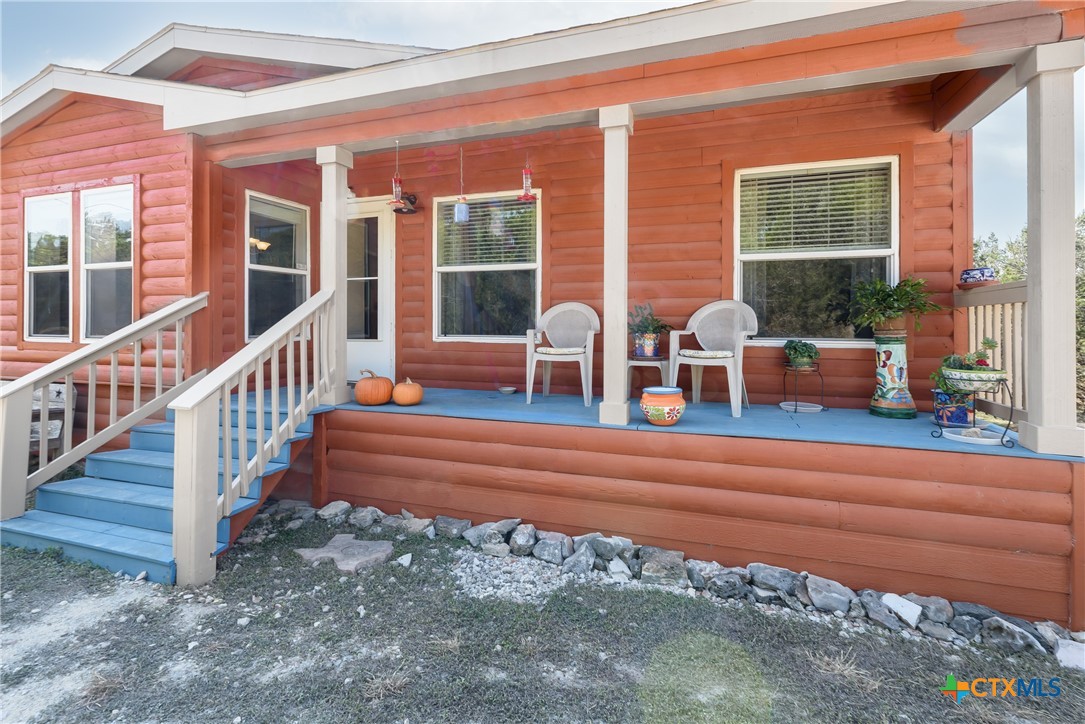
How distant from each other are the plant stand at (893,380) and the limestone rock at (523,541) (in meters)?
2.43

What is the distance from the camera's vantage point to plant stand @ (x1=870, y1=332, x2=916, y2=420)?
11.0 feet

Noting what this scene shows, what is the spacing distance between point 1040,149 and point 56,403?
23.2 feet

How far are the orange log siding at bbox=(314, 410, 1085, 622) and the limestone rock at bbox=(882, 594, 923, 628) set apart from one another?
0.38 ft

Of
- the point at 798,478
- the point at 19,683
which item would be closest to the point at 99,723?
the point at 19,683

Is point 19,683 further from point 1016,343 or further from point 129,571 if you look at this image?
point 1016,343

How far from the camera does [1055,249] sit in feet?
7.65

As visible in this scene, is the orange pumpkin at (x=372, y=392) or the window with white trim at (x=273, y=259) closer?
the orange pumpkin at (x=372, y=392)

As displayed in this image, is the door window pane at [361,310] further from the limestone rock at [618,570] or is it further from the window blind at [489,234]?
the limestone rock at [618,570]

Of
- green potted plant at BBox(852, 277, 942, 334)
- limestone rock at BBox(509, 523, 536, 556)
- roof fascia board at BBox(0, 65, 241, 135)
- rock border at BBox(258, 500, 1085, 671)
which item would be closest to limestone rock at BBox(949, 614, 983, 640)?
rock border at BBox(258, 500, 1085, 671)

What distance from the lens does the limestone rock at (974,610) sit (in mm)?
2201

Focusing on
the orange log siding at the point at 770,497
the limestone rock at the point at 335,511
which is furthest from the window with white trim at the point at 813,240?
the limestone rock at the point at 335,511

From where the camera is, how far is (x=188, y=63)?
461 centimetres

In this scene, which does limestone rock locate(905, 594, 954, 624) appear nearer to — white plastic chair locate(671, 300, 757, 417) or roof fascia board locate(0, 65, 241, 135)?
white plastic chair locate(671, 300, 757, 417)

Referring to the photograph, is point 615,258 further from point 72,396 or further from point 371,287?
point 72,396
